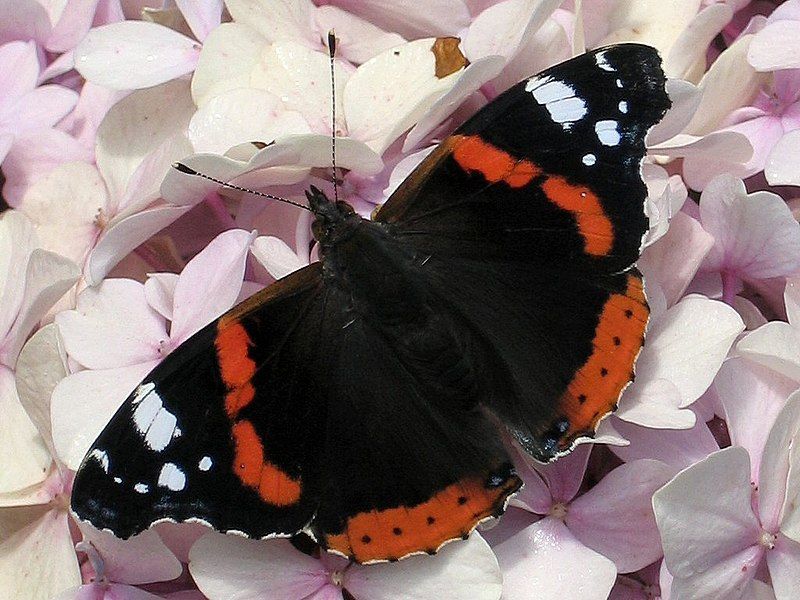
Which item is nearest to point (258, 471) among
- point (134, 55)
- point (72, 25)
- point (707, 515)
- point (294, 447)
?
point (294, 447)

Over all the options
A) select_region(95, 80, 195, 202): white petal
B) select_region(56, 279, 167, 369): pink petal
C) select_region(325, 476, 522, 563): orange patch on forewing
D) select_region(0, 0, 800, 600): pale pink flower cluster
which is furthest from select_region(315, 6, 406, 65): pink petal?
select_region(325, 476, 522, 563): orange patch on forewing

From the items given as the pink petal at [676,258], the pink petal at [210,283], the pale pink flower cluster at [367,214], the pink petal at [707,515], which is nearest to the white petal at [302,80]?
the pale pink flower cluster at [367,214]

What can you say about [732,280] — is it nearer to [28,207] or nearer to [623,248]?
[623,248]

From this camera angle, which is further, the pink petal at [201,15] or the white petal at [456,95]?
the pink petal at [201,15]

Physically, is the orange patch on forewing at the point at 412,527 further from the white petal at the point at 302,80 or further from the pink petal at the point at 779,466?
the white petal at the point at 302,80

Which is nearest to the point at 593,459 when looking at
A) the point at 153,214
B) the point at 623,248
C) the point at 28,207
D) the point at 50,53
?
the point at 623,248

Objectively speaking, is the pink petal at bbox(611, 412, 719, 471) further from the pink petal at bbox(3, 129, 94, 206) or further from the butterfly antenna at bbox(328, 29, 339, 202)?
the pink petal at bbox(3, 129, 94, 206)
